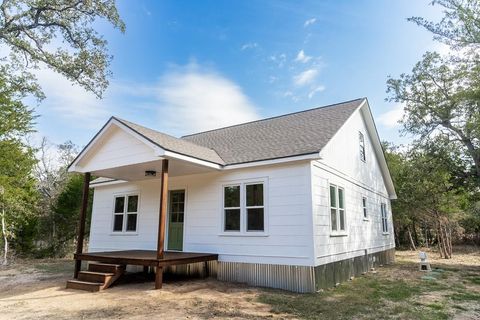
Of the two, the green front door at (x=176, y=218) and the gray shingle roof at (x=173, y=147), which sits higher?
the gray shingle roof at (x=173, y=147)

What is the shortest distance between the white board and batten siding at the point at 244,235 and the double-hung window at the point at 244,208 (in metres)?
0.18

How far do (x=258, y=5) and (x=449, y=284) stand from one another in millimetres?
11746

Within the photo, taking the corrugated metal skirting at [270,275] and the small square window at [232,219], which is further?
the small square window at [232,219]

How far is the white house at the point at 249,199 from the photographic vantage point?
7.98 meters

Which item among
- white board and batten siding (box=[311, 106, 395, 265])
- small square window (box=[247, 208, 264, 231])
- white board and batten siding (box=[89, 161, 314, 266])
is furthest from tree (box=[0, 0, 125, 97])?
white board and batten siding (box=[311, 106, 395, 265])

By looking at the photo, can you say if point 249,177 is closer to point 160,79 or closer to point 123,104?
point 160,79

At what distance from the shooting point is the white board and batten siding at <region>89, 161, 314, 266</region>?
26.1ft

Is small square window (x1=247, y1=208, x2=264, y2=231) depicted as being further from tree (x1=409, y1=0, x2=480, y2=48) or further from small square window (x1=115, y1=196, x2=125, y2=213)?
tree (x1=409, y1=0, x2=480, y2=48)

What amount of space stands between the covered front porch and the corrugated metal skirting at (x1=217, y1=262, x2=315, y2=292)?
0.60 m

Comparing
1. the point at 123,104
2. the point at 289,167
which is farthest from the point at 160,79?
the point at 289,167

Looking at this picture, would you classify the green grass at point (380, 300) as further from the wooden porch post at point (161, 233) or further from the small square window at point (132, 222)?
the small square window at point (132, 222)

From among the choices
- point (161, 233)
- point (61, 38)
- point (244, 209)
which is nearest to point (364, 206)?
point (244, 209)

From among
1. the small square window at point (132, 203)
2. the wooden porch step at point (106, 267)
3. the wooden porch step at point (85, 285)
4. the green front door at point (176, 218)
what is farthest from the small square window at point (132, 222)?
the wooden porch step at point (85, 285)

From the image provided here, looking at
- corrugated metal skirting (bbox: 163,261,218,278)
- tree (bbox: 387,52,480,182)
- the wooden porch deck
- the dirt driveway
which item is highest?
tree (bbox: 387,52,480,182)
